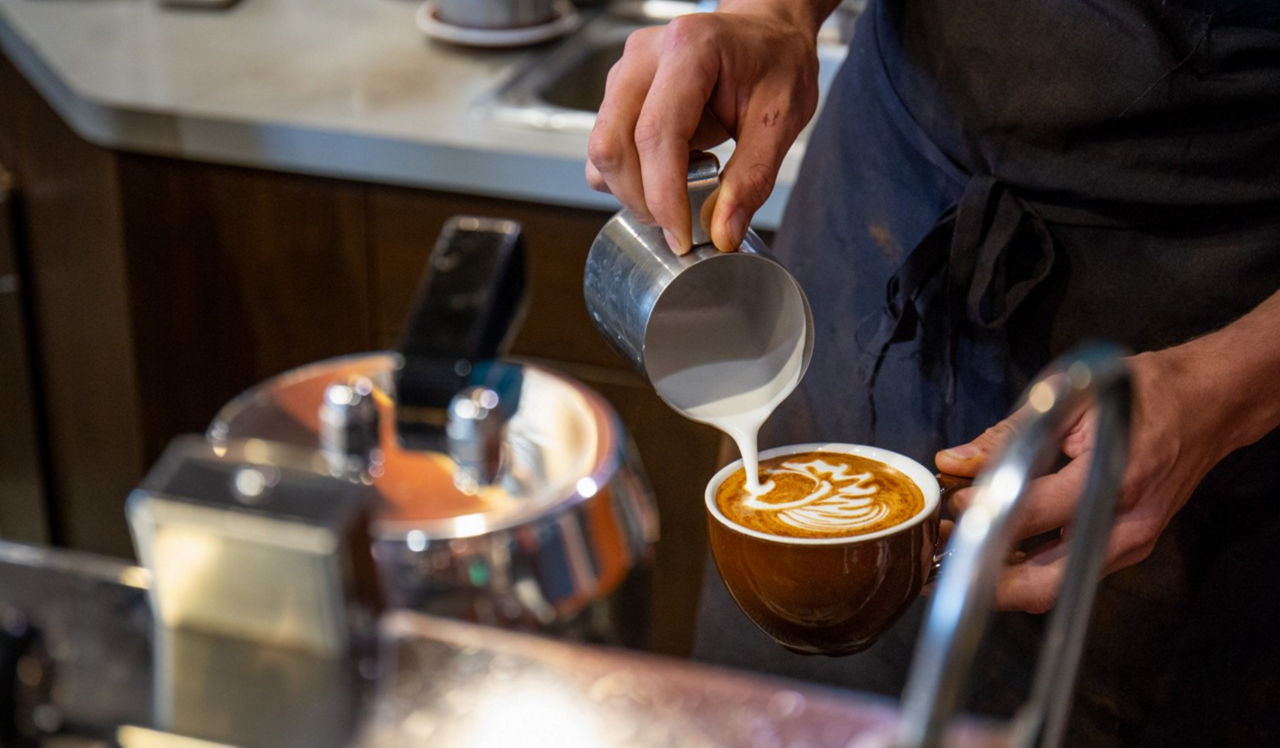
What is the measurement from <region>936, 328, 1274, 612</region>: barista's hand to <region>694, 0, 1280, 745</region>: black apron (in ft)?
0.53

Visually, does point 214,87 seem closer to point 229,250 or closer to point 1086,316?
point 229,250

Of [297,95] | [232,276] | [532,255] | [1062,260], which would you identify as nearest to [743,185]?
[1062,260]

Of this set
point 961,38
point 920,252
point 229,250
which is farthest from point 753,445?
point 229,250

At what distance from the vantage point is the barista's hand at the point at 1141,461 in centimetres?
86

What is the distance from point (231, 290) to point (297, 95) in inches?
11.4

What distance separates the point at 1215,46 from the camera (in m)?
1.00

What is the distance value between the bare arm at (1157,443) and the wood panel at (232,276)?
111 centimetres

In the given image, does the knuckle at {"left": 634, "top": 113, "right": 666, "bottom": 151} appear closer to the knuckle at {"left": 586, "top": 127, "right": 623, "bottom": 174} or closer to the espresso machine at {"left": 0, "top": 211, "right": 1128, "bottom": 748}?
the knuckle at {"left": 586, "top": 127, "right": 623, "bottom": 174}

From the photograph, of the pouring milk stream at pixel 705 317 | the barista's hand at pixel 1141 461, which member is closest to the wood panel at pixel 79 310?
the pouring milk stream at pixel 705 317

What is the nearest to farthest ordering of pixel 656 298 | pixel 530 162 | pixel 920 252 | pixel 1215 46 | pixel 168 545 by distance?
pixel 168 545, pixel 656 298, pixel 1215 46, pixel 920 252, pixel 530 162

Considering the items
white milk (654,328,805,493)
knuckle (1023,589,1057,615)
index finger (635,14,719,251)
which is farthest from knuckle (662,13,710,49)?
knuckle (1023,589,1057,615)

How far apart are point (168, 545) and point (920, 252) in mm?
726

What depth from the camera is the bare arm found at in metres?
0.86

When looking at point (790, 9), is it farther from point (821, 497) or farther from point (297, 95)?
point (297, 95)
